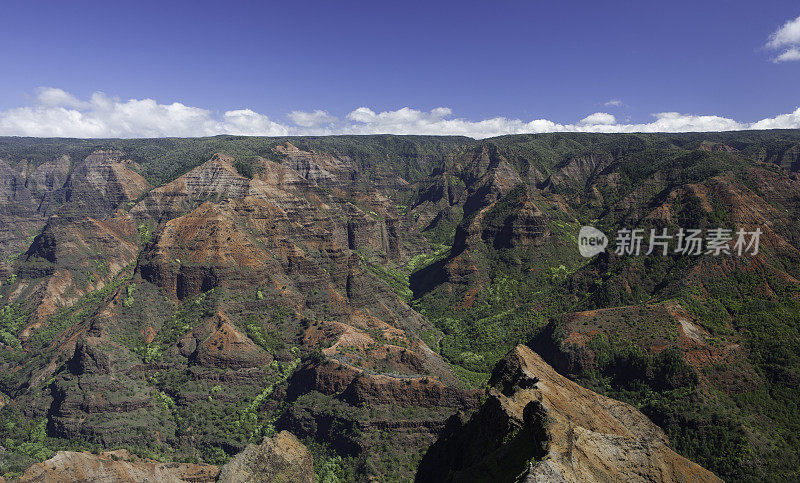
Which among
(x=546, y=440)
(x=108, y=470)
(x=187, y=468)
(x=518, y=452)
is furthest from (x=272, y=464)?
(x=546, y=440)

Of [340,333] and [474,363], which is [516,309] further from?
[340,333]

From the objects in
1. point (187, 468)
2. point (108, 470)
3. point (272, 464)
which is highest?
point (272, 464)

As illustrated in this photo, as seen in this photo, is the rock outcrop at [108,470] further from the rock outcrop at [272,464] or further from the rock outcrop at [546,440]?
the rock outcrop at [546,440]

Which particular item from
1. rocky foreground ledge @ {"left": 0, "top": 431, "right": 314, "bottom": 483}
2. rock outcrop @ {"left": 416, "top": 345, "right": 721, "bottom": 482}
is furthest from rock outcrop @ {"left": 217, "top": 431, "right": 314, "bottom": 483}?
rock outcrop @ {"left": 416, "top": 345, "right": 721, "bottom": 482}

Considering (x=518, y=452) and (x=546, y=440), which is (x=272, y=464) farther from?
(x=546, y=440)

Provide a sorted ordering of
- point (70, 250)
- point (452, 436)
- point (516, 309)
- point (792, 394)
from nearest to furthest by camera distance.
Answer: point (452, 436)
point (792, 394)
point (516, 309)
point (70, 250)

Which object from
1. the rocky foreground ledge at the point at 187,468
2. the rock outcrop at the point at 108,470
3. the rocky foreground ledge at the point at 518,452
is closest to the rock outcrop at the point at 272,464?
the rocky foreground ledge at the point at 187,468

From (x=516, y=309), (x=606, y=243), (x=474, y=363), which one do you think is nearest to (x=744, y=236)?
(x=606, y=243)

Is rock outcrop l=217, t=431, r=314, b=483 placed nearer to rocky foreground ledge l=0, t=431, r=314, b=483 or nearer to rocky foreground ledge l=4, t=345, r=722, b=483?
rocky foreground ledge l=0, t=431, r=314, b=483
